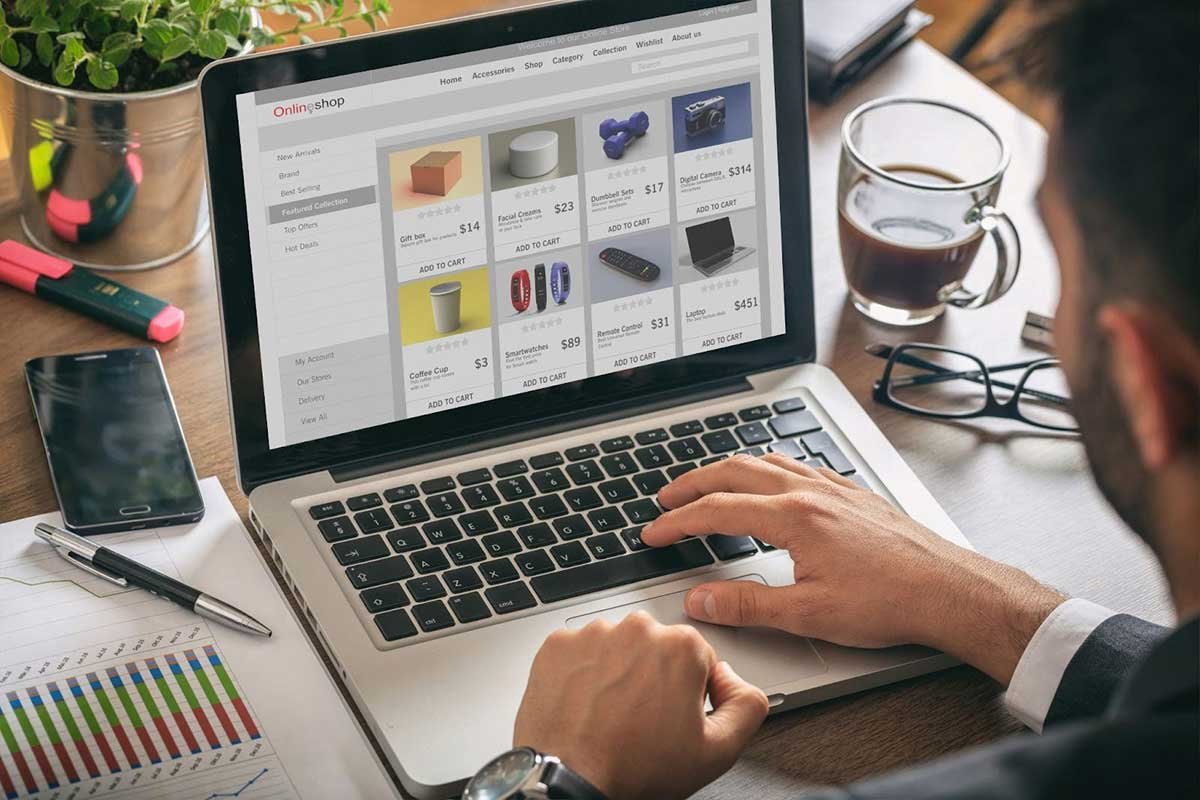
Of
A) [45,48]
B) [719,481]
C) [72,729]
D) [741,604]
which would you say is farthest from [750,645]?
[45,48]

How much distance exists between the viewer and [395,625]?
38.3 inches

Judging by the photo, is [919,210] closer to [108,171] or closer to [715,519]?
[715,519]

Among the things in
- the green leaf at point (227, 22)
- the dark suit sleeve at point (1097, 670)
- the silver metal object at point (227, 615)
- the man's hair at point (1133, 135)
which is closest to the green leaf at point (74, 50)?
the green leaf at point (227, 22)

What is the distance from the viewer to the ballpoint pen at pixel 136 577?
0.98m

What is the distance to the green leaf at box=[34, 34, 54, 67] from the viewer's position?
1.14 m

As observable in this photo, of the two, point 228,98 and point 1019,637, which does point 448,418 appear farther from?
point 1019,637

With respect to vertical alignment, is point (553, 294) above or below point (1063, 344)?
below

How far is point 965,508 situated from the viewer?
1.17 metres

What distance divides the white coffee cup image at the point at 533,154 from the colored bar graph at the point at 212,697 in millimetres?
418

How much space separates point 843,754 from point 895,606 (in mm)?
109

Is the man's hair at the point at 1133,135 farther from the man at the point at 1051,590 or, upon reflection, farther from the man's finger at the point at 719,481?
the man's finger at the point at 719,481

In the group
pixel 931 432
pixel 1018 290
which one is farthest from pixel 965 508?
pixel 1018 290

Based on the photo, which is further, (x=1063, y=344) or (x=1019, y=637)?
(x=1019, y=637)

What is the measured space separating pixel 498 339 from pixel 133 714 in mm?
382
